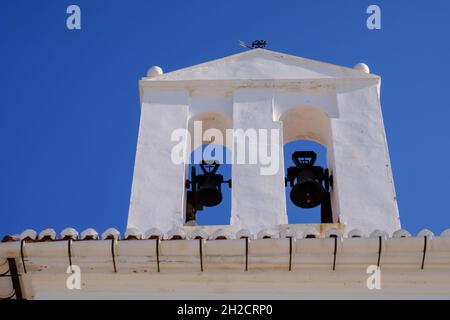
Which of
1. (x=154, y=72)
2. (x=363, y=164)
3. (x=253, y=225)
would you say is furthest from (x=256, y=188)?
(x=154, y=72)

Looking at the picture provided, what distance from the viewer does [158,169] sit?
9938 mm

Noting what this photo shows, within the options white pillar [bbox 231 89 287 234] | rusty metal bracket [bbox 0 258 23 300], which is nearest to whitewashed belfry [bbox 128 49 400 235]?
white pillar [bbox 231 89 287 234]

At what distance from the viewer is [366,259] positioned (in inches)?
290

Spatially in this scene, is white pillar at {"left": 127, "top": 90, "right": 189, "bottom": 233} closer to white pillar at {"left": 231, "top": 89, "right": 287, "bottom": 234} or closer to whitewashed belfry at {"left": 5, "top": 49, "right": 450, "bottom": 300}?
whitewashed belfry at {"left": 5, "top": 49, "right": 450, "bottom": 300}

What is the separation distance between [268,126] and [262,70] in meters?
0.91

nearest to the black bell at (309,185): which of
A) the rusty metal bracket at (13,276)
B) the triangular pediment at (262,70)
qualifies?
the triangular pediment at (262,70)

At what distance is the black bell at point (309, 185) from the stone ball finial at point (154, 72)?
166cm

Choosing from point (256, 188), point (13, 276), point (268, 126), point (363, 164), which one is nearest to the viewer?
point (13, 276)

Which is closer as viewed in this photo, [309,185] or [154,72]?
[309,185]

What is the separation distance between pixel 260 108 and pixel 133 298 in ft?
11.5

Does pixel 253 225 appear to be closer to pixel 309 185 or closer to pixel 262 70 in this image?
pixel 309 185

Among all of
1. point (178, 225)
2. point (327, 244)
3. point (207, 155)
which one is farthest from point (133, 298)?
point (207, 155)

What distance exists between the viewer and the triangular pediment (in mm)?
10852
